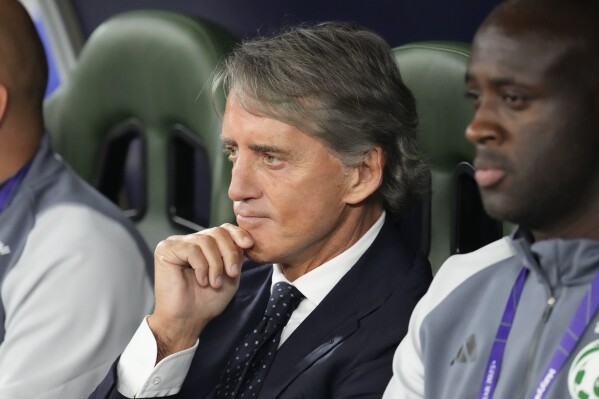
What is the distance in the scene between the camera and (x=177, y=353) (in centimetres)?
194

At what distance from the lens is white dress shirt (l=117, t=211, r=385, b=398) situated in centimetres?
192

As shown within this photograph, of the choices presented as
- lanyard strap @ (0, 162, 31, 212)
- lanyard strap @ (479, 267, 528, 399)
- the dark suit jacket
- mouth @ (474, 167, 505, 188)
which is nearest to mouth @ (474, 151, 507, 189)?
mouth @ (474, 167, 505, 188)

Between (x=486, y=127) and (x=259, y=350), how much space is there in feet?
2.15

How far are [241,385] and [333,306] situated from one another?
19 centimetres

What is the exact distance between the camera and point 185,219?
8.77ft

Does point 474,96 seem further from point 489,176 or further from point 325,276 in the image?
point 325,276

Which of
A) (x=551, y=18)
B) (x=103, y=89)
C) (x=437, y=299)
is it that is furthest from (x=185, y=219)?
(x=551, y=18)

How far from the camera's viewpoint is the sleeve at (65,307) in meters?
2.16

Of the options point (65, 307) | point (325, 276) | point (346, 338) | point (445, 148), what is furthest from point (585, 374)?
point (65, 307)

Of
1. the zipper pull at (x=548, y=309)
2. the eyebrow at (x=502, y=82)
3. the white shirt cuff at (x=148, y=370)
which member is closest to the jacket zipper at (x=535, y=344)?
the zipper pull at (x=548, y=309)

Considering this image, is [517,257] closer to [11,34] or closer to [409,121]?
[409,121]

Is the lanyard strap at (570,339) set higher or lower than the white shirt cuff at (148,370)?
higher

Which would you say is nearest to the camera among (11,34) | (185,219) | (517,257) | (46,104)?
(517,257)

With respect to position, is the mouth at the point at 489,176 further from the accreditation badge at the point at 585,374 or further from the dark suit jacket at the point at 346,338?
the dark suit jacket at the point at 346,338
